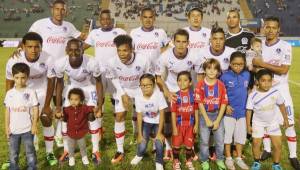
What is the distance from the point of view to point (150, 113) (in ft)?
19.3

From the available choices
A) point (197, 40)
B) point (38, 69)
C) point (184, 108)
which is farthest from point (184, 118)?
point (38, 69)

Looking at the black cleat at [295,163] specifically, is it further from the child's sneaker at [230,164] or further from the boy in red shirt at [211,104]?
the boy in red shirt at [211,104]

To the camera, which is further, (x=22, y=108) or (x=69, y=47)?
(x=69, y=47)

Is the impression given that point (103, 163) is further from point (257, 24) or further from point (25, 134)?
point (257, 24)

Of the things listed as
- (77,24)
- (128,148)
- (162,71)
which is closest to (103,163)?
(128,148)

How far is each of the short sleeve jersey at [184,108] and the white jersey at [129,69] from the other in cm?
91

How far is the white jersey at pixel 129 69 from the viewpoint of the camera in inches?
249

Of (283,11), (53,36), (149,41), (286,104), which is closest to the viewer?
(286,104)

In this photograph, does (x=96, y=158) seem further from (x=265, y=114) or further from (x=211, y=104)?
(x=265, y=114)

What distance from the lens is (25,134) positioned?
5.33 m

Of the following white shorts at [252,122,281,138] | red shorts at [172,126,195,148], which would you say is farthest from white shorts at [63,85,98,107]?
white shorts at [252,122,281,138]

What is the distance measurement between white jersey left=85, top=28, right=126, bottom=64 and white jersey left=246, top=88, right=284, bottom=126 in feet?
11.4

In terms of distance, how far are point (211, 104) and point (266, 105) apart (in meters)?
0.88

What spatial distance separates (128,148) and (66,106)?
170cm
